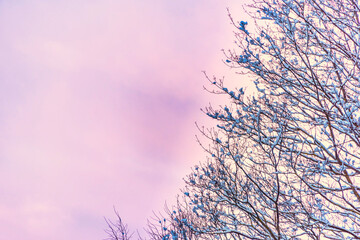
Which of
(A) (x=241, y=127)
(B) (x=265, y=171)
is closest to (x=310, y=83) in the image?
(A) (x=241, y=127)

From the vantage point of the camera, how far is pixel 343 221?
572 centimetres

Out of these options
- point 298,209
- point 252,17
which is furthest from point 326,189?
point 252,17

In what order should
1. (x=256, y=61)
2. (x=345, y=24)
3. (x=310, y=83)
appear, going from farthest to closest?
(x=256, y=61), (x=310, y=83), (x=345, y=24)

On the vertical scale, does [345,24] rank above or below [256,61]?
below

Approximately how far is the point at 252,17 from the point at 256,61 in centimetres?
94

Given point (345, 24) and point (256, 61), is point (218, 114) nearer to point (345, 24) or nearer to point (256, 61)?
point (256, 61)

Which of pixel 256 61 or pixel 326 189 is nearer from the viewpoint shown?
pixel 326 189

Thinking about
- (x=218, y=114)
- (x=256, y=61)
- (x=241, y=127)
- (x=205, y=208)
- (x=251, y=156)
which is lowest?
(x=205, y=208)

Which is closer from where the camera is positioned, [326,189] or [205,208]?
Result: [326,189]

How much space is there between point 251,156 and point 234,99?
3.75 feet

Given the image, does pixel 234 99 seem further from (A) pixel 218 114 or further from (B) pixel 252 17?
(B) pixel 252 17

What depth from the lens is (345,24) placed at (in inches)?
192

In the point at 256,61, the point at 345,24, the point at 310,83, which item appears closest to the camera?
the point at 345,24

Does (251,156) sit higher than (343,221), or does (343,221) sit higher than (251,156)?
(251,156)
